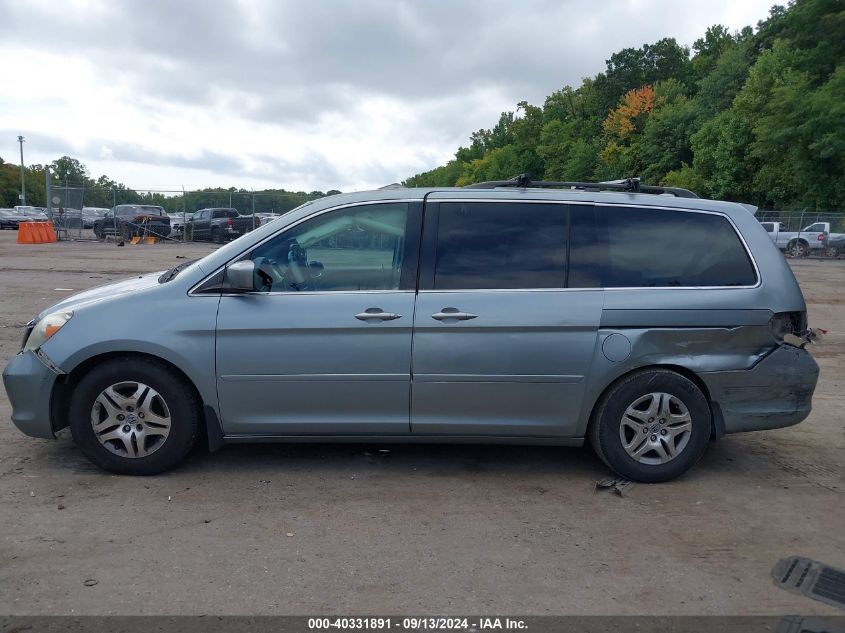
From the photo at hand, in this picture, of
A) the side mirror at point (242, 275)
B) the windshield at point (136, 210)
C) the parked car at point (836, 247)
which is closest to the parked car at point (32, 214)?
the windshield at point (136, 210)

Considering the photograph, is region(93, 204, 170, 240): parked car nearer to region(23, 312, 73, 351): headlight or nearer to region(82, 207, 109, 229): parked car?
region(82, 207, 109, 229): parked car

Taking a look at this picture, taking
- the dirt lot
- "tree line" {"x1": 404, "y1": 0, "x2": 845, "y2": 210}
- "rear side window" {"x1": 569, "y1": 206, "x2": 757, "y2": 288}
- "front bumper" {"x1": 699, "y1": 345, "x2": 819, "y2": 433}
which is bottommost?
the dirt lot

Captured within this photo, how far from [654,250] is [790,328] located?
1006 millimetres

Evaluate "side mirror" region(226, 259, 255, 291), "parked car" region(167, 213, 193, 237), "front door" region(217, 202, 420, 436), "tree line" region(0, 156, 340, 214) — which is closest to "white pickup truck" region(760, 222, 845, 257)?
"tree line" region(0, 156, 340, 214)

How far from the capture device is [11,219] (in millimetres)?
49875

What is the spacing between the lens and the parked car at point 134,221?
31.2 metres

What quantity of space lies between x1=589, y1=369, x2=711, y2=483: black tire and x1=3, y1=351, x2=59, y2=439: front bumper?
3.39 m

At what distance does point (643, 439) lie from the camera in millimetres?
4680

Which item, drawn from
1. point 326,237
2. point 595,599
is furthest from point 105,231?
point 595,599

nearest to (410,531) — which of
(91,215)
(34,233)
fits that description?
(34,233)

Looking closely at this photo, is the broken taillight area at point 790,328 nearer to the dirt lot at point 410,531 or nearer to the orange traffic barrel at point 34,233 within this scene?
the dirt lot at point 410,531

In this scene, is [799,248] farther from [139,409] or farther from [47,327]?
[47,327]

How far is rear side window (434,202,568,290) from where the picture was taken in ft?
15.3

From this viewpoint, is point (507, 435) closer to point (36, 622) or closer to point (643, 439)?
point (643, 439)
